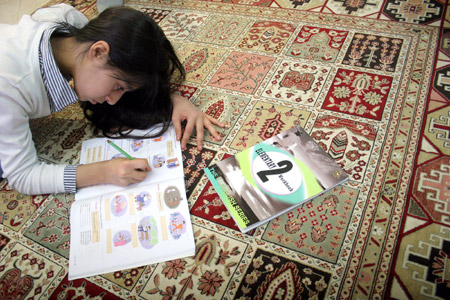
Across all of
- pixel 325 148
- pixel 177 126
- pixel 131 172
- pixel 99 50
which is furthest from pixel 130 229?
pixel 325 148

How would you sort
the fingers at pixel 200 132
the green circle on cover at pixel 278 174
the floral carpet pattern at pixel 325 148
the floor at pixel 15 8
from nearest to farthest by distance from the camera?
the floral carpet pattern at pixel 325 148, the green circle on cover at pixel 278 174, the fingers at pixel 200 132, the floor at pixel 15 8

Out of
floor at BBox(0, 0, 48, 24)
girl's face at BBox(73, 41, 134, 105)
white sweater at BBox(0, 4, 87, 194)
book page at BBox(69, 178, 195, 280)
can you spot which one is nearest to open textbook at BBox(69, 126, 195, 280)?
book page at BBox(69, 178, 195, 280)

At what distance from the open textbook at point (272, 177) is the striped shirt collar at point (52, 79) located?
1.64ft

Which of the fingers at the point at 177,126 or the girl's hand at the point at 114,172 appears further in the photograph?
the fingers at the point at 177,126

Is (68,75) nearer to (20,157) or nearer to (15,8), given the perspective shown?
(20,157)

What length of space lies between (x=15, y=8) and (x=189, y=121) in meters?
2.04

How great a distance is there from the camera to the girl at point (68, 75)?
83cm

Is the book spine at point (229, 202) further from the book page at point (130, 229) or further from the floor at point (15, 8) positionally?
the floor at point (15, 8)

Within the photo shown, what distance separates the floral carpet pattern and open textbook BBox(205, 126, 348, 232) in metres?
0.03

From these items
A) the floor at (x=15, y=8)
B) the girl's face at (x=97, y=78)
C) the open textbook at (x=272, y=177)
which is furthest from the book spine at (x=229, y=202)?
the floor at (x=15, y=8)

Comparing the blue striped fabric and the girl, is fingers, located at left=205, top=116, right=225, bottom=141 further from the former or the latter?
the blue striped fabric

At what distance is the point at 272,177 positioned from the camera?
0.90m

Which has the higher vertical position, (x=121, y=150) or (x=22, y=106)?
(x=22, y=106)

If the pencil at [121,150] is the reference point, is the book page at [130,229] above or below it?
below
